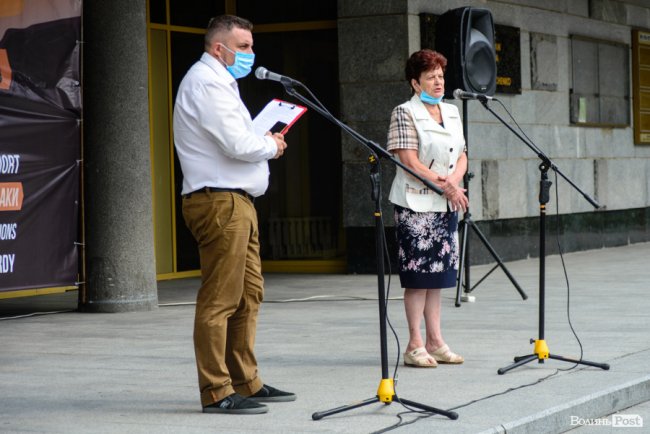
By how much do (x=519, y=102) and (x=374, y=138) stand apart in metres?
2.73

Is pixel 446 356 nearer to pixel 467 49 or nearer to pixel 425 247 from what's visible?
pixel 425 247

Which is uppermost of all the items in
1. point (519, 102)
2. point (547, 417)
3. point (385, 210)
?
point (519, 102)

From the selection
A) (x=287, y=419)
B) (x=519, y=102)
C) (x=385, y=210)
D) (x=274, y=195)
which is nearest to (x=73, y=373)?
(x=287, y=419)

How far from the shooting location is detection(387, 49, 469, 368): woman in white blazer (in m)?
7.34

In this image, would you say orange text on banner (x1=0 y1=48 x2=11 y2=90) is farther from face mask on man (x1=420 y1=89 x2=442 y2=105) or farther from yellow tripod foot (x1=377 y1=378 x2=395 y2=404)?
yellow tripod foot (x1=377 y1=378 x2=395 y2=404)

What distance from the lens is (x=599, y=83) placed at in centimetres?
1795

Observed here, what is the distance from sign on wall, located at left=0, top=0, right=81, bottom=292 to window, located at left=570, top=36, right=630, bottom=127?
8.49m

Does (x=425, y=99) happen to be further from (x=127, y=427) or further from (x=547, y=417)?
(x=127, y=427)

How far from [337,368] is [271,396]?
117cm

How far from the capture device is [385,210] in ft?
45.4

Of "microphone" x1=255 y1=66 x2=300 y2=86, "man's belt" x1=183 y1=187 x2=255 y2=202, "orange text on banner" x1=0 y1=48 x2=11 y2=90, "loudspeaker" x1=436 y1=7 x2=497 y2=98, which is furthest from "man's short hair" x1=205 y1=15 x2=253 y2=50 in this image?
"loudspeaker" x1=436 y1=7 x2=497 y2=98
